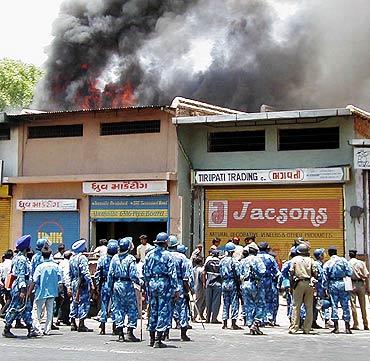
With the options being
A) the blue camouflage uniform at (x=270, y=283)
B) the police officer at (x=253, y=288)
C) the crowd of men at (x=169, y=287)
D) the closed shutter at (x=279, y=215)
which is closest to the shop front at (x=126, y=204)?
the closed shutter at (x=279, y=215)

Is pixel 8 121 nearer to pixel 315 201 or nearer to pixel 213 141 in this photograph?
pixel 213 141

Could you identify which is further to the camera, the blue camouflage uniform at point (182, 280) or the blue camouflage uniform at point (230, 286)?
the blue camouflage uniform at point (230, 286)

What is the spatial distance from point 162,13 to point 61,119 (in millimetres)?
15084

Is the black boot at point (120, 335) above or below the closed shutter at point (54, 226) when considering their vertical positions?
below

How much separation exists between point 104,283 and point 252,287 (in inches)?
104

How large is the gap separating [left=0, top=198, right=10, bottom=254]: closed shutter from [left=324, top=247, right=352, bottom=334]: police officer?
12.7m

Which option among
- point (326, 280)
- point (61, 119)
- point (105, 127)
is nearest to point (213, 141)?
point (105, 127)

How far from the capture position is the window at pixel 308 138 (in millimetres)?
19797

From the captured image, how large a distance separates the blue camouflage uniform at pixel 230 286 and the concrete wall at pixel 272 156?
20.0 feet

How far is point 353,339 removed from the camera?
12.3 meters

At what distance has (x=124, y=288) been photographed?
38.4 feet

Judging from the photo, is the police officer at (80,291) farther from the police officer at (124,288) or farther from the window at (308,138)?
the window at (308,138)

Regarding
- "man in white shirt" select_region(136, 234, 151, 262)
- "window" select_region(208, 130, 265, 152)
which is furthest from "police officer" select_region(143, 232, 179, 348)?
"window" select_region(208, 130, 265, 152)

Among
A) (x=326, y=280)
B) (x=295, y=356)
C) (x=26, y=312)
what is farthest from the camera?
(x=326, y=280)
